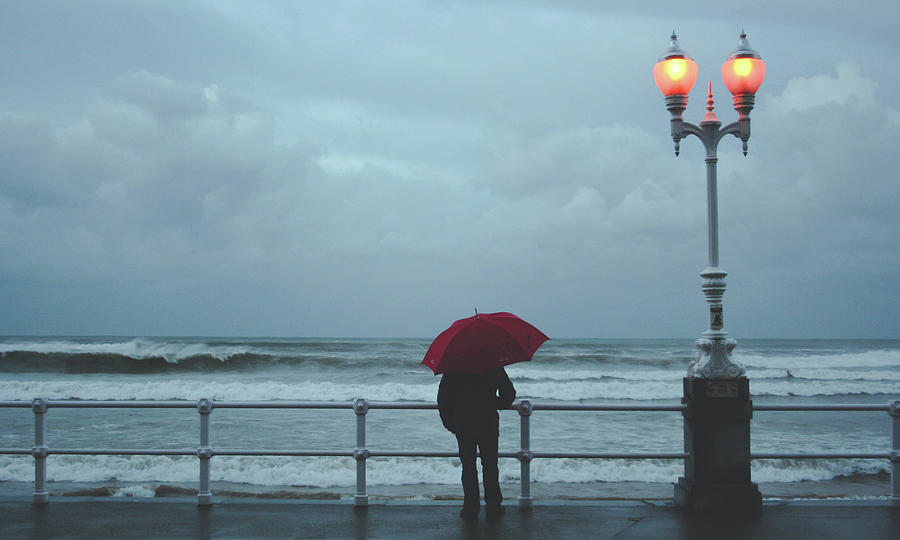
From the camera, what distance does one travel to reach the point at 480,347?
6.01 metres

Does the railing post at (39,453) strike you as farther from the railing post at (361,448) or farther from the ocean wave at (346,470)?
the ocean wave at (346,470)

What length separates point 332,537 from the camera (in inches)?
238

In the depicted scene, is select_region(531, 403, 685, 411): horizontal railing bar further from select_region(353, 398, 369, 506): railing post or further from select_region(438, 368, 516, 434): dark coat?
select_region(353, 398, 369, 506): railing post

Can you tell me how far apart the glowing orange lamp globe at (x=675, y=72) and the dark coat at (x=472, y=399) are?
3168mm

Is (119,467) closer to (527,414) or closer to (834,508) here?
(527,414)

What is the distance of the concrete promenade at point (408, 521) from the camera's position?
6105 mm

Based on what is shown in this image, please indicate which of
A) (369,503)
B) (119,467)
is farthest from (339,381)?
(369,503)

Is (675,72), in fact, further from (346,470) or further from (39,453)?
(346,470)

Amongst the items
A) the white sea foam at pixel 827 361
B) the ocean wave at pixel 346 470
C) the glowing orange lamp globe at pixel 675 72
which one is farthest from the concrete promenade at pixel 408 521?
the white sea foam at pixel 827 361

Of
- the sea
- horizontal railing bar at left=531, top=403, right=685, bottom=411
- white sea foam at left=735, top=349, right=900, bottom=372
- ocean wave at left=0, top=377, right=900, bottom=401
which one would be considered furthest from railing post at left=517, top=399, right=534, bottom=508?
white sea foam at left=735, top=349, right=900, bottom=372

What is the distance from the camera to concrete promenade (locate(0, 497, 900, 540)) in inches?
240

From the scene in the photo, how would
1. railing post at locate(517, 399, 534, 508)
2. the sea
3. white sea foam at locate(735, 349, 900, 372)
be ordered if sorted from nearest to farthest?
railing post at locate(517, 399, 534, 508) → the sea → white sea foam at locate(735, 349, 900, 372)

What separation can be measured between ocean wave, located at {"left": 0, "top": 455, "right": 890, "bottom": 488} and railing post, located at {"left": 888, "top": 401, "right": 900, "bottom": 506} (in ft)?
16.2

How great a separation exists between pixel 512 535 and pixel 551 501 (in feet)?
4.72
